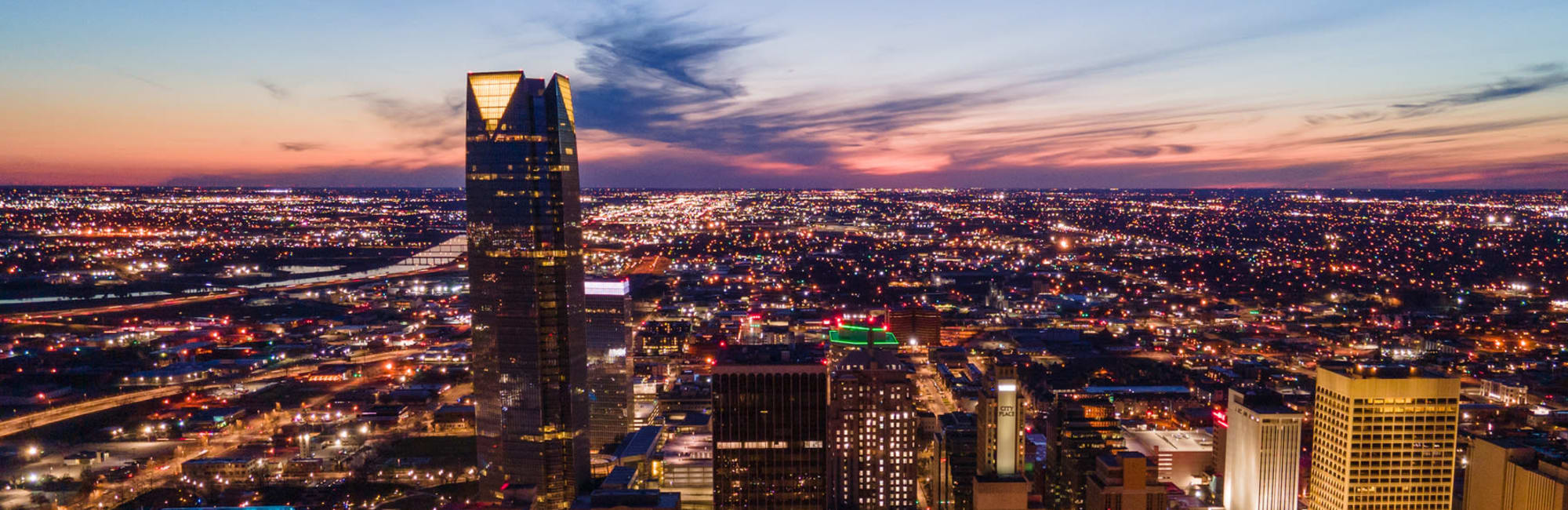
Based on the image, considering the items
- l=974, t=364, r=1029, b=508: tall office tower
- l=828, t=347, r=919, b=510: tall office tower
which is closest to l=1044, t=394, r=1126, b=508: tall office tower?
l=974, t=364, r=1029, b=508: tall office tower

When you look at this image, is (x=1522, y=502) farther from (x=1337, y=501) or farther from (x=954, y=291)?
(x=954, y=291)

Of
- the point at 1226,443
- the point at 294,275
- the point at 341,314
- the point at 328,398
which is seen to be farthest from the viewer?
the point at 294,275

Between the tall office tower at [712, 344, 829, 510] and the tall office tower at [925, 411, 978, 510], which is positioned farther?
the tall office tower at [925, 411, 978, 510]

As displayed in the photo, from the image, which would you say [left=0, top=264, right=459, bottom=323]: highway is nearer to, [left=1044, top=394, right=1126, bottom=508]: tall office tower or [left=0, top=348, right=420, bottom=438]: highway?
[left=0, top=348, right=420, bottom=438]: highway

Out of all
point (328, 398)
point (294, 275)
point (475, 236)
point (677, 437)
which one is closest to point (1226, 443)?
point (677, 437)

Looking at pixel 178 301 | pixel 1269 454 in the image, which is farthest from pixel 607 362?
pixel 178 301

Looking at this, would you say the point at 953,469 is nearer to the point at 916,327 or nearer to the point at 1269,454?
the point at 1269,454
